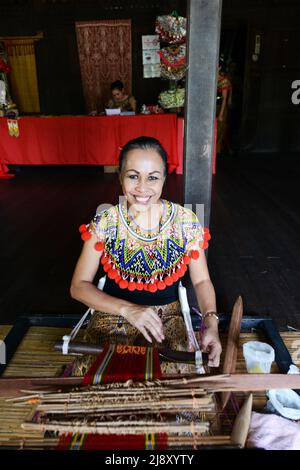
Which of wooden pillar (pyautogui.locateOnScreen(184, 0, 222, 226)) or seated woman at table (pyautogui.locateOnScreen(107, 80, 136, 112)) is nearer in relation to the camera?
wooden pillar (pyautogui.locateOnScreen(184, 0, 222, 226))

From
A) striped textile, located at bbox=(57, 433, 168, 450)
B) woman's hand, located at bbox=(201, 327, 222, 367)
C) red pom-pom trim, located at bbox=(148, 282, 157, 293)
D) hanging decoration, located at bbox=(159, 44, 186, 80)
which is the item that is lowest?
woman's hand, located at bbox=(201, 327, 222, 367)

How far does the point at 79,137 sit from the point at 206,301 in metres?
4.58

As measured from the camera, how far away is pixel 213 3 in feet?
5.75

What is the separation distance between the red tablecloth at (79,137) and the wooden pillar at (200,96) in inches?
138

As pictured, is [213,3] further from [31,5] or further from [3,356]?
[31,5]

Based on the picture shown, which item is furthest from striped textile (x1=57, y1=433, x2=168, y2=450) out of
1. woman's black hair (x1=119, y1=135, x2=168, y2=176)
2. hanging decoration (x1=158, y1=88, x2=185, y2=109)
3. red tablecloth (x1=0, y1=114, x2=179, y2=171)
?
hanging decoration (x1=158, y1=88, x2=185, y2=109)

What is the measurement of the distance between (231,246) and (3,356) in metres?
2.05

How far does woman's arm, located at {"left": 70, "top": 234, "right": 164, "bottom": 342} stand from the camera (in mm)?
1296

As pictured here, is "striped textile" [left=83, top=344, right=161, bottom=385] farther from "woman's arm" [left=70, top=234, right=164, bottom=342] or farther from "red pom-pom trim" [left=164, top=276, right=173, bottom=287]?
"red pom-pom trim" [left=164, top=276, right=173, bottom=287]

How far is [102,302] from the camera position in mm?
1414

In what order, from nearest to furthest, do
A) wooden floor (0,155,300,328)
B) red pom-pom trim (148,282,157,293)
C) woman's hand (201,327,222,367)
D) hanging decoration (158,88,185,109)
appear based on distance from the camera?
woman's hand (201,327,222,367)
red pom-pom trim (148,282,157,293)
wooden floor (0,155,300,328)
hanging decoration (158,88,185,109)

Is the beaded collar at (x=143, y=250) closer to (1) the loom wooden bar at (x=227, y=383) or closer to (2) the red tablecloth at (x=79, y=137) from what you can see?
(1) the loom wooden bar at (x=227, y=383)

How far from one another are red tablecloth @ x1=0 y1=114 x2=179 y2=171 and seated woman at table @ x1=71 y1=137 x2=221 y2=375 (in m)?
4.07

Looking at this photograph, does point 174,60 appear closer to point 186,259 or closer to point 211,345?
point 186,259
